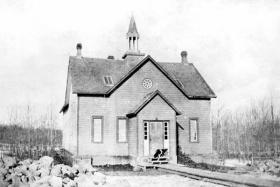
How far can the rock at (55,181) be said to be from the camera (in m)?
14.7

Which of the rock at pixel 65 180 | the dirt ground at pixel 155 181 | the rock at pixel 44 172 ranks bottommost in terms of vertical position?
the dirt ground at pixel 155 181

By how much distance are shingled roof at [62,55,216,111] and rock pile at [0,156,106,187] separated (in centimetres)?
951

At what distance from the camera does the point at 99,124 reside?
86.9 ft

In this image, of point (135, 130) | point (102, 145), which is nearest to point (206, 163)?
point (135, 130)

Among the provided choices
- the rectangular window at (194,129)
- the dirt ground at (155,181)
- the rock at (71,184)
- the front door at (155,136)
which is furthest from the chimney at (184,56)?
the rock at (71,184)

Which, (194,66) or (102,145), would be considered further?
(194,66)

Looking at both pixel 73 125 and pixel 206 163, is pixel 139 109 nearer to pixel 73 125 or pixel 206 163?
pixel 73 125

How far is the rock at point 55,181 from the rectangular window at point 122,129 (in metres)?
11.8

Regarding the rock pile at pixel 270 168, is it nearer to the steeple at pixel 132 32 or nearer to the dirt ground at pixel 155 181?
the dirt ground at pixel 155 181

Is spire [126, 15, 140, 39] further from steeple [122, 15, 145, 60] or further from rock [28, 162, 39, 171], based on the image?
rock [28, 162, 39, 171]

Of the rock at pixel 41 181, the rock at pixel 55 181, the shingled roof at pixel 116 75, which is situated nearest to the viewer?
the rock at pixel 55 181

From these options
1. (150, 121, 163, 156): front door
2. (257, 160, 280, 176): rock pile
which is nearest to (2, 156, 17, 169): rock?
(150, 121, 163, 156): front door

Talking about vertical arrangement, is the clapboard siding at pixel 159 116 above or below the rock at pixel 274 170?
above

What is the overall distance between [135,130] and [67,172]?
912 centimetres
